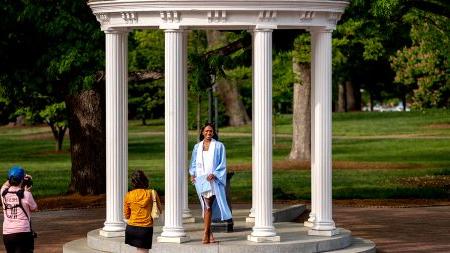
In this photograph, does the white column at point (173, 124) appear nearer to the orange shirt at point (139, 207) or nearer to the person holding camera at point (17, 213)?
the orange shirt at point (139, 207)

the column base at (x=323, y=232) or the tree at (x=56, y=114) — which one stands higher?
the tree at (x=56, y=114)

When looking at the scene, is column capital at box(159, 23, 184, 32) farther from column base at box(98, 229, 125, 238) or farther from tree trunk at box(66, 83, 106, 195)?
tree trunk at box(66, 83, 106, 195)

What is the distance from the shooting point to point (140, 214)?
16922 millimetres

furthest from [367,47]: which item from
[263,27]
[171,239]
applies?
[171,239]

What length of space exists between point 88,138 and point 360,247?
491 inches

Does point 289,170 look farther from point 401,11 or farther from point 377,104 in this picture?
point 377,104

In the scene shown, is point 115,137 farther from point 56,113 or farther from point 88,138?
point 56,113

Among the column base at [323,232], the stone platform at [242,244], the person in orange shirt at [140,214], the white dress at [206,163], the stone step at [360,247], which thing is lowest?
the stone step at [360,247]

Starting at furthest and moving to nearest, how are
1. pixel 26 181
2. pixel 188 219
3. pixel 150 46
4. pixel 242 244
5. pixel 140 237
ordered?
pixel 150 46
pixel 188 219
pixel 242 244
pixel 140 237
pixel 26 181

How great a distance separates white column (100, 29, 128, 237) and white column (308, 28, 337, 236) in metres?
3.01

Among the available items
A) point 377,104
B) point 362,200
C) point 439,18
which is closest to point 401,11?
point 362,200

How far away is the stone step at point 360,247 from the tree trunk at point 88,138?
11.4m

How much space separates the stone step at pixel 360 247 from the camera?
20.0 m

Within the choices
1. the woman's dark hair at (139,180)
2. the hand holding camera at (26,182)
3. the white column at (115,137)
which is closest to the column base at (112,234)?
the white column at (115,137)
